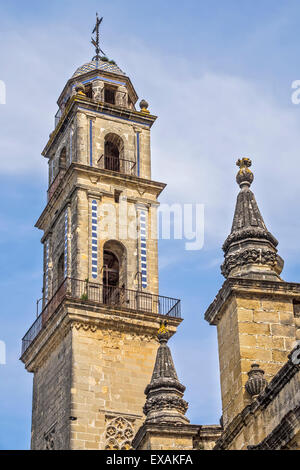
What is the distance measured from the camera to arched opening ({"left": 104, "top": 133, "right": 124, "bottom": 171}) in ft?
119

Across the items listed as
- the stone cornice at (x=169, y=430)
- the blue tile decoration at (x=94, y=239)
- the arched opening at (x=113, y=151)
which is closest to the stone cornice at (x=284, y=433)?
the stone cornice at (x=169, y=430)

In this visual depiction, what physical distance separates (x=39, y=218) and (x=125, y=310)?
7.58 meters

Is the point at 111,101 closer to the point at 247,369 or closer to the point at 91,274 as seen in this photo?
the point at 91,274

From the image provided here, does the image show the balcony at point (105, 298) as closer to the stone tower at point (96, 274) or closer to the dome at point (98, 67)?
the stone tower at point (96, 274)

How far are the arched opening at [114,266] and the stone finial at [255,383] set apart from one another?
19.8 metres

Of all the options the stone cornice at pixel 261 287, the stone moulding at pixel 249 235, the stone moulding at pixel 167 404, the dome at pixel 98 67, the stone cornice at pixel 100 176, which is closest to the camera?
the stone cornice at pixel 261 287

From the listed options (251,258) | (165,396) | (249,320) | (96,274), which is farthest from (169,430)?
(96,274)

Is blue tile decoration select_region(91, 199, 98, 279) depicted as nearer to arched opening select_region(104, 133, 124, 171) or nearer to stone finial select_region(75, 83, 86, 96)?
arched opening select_region(104, 133, 124, 171)

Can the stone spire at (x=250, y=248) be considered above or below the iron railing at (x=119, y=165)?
below

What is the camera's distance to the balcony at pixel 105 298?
31.4 metres

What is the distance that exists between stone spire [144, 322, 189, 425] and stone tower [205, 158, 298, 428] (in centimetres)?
528

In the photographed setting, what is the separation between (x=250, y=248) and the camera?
14383 millimetres

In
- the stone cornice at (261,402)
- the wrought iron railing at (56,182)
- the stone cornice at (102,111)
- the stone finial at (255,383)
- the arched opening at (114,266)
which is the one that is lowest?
the stone cornice at (261,402)

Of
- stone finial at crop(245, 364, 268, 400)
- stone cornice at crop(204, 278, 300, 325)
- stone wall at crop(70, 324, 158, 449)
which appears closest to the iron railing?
stone wall at crop(70, 324, 158, 449)
